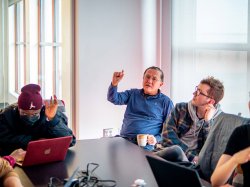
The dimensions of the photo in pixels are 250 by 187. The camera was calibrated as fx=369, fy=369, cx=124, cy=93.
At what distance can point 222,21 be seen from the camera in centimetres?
324

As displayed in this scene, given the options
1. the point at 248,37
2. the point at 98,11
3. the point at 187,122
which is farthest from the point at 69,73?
the point at 248,37

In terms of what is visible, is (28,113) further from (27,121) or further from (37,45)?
(37,45)

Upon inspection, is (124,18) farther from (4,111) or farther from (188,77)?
(4,111)

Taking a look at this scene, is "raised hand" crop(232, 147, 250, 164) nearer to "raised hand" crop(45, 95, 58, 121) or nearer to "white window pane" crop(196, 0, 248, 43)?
"raised hand" crop(45, 95, 58, 121)

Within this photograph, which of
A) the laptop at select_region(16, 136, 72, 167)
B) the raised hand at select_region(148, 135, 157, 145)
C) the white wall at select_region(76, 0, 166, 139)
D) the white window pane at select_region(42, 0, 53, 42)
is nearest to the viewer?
the laptop at select_region(16, 136, 72, 167)

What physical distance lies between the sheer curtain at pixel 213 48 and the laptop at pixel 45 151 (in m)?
1.62

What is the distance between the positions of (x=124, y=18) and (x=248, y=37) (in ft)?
5.15

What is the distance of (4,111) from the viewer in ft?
7.64

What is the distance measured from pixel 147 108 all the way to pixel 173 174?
6.96 ft

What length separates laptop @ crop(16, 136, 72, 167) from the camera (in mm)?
2008

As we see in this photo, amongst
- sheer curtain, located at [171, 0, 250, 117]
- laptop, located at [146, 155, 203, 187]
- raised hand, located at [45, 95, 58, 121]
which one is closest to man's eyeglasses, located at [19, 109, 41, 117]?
raised hand, located at [45, 95, 58, 121]

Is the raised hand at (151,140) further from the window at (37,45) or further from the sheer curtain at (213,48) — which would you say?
the window at (37,45)

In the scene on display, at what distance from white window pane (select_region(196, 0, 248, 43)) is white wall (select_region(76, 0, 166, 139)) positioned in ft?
2.79

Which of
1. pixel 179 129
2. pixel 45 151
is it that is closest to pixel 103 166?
pixel 45 151
